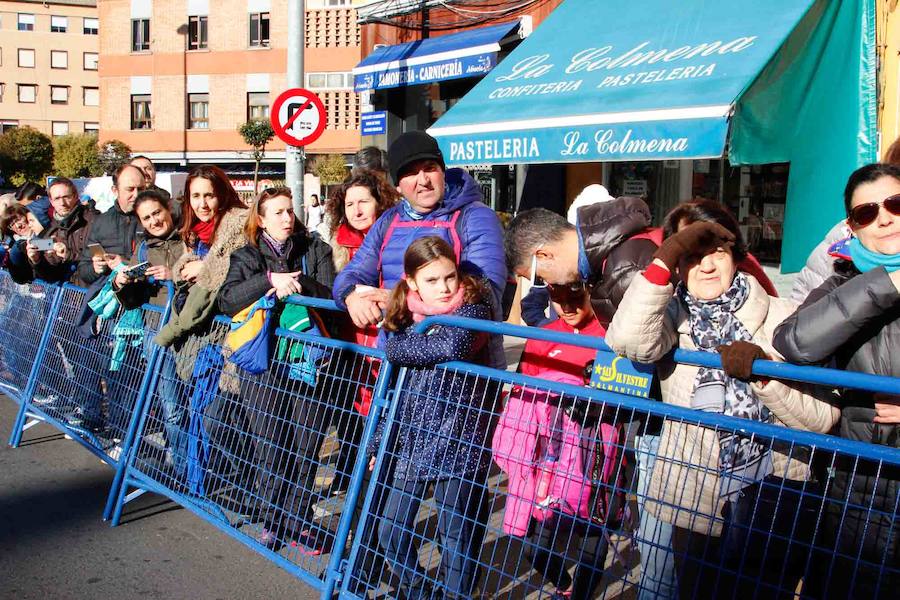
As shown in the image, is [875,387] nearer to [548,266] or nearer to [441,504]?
[548,266]

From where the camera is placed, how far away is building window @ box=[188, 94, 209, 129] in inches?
1603

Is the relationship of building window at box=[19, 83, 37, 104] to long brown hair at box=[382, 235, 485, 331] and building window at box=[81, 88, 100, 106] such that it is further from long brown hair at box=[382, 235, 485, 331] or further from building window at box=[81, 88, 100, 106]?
long brown hair at box=[382, 235, 485, 331]

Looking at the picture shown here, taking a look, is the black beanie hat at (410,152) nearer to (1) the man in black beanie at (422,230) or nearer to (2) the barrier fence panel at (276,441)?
(1) the man in black beanie at (422,230)

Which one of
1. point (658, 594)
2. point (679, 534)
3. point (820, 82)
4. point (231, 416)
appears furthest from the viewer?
point (820, 82)

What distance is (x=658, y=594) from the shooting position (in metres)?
2.66

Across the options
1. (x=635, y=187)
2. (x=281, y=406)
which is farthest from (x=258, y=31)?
(x=281, y=406)

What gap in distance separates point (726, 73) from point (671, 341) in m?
4.49

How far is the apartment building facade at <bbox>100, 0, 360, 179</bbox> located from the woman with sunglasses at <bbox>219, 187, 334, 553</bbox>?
34496 mm

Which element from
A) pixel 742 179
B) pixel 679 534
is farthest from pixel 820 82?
pixel 679 534

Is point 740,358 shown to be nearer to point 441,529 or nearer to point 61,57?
point 441,529

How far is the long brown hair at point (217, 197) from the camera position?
17.2 ft

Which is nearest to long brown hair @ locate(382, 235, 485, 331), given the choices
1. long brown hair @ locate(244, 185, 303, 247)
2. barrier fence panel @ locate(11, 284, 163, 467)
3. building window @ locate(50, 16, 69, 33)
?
long brown hair @ locate(244, 185, 303, 247)

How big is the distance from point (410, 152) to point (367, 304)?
0.73 meters

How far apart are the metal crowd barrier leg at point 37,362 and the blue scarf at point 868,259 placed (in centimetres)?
533
